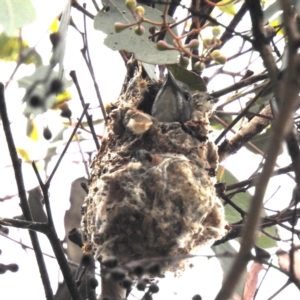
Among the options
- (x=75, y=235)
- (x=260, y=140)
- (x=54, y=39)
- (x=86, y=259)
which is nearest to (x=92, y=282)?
(x=86, y=259)

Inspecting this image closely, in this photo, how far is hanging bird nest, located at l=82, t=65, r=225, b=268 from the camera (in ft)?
5.10

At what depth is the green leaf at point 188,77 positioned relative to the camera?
192cm

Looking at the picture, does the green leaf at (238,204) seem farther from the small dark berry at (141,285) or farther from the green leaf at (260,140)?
the small dark berry at (141,285)

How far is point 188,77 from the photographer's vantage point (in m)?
1.95

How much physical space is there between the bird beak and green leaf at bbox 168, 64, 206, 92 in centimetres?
7

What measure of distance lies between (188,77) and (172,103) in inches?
8.3

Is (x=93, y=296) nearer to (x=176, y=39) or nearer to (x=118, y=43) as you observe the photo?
(x=176, y=39)

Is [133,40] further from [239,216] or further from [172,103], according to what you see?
[239,216]

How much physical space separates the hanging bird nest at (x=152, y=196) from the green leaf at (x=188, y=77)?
19 cm

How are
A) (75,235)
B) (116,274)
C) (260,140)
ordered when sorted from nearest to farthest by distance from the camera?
(116,274) < (75,235) < (260,140)

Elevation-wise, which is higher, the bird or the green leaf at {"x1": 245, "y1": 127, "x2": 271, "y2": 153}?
the green leaf at {"x1": 245, "y1": 127, "x2": 271, "y2": 153}

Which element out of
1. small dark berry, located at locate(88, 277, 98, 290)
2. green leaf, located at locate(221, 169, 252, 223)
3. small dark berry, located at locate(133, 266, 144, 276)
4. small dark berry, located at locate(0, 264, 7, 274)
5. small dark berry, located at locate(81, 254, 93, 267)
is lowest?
small dark berry, located at locate(133, 266, 144, 276)

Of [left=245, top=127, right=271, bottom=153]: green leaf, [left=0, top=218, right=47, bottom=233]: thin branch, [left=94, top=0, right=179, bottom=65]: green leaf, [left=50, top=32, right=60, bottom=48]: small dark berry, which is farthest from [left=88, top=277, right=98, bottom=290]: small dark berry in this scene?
[left=245, top=127, right=271, bottom=153]: green leaf

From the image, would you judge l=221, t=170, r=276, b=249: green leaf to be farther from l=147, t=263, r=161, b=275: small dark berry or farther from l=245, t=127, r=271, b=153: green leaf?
l=147, t=263, r=161, b=275: small dark berry
